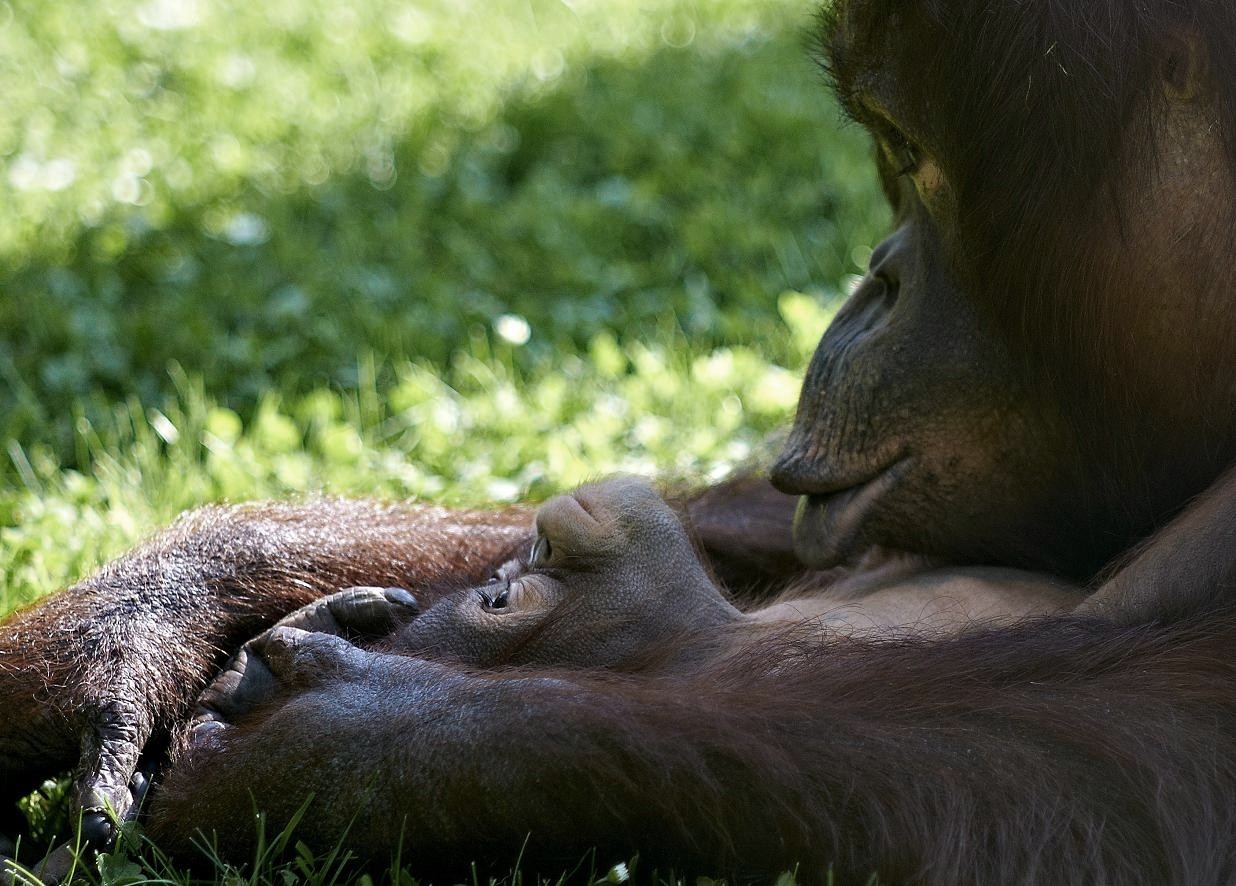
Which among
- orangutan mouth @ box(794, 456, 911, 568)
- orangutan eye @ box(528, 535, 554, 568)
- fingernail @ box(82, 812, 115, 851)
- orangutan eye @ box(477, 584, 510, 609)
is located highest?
orangutan mouth @ box(794, 456, 911, 568)

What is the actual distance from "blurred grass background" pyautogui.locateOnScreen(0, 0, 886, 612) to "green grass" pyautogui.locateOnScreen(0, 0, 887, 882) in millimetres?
13

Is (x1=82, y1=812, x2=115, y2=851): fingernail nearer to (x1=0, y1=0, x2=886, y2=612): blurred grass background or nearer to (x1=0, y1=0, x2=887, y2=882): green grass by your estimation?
(x1=0, y1=0, x2=887, y2=882): green grass

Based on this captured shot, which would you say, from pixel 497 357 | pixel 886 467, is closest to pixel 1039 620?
pixel 886 467

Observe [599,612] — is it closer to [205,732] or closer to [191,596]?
[205,732]

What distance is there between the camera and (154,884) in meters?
2.30

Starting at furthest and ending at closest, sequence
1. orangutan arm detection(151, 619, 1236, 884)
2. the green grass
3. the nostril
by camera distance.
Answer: the green grass, the nostril, orangutan arm detection(151, 619, 1236, 884)

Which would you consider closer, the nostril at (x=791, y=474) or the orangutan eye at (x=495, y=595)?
the orangutan eye at (x=495, y=595)

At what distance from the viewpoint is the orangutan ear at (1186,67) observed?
7.77ft

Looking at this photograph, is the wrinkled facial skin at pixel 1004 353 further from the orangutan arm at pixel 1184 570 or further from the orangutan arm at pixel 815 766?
the orangutan arm at pixel 815 766

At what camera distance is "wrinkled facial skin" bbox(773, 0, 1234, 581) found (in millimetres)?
2439

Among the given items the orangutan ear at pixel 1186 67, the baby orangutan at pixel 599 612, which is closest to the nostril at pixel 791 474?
the baby orangutan at pixel 599 612

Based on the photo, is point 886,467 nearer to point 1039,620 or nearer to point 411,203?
point 1039,620

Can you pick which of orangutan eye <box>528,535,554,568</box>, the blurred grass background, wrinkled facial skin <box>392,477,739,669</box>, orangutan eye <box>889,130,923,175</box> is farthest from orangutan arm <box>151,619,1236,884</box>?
the blurred grass background

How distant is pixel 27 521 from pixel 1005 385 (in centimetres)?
225
